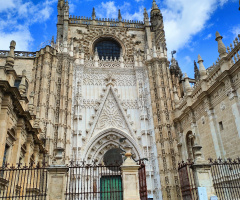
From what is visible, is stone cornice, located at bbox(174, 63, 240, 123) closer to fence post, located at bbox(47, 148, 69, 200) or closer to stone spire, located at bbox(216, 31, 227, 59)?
stone spire, located at bbox(216, 31, 227, 59)

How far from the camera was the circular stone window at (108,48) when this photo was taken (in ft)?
81.2

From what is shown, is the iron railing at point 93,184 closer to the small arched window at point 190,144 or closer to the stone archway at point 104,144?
the stone archway at point 104,144

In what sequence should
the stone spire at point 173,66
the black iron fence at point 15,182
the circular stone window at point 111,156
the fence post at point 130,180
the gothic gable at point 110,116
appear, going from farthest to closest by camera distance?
the stone spire at point 173,66, the gothic gable at point 110,116, the circular stone window at point 111,156, the fence post at point 130,180, the black iron fence at point 15,182

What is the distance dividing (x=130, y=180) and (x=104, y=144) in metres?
11.5

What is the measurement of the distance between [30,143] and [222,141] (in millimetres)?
10332

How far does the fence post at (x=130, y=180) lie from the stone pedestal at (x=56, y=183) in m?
1.94

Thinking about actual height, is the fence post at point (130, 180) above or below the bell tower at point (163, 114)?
below

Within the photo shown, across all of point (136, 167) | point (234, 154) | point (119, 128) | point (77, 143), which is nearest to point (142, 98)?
point (119, 128)

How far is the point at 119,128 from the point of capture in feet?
64.7

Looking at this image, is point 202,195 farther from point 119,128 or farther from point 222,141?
point 119,128

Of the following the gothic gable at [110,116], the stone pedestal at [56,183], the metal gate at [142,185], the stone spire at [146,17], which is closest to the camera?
the stone pedestal at [56,183]

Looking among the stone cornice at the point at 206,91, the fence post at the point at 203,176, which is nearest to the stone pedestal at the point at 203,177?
the fence post at the point at 203,176

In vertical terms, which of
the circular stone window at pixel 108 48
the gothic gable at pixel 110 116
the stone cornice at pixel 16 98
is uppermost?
the circular stone window at pixel 108 48

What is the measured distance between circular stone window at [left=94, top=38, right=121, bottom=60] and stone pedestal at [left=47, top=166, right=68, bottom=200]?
713 inches
